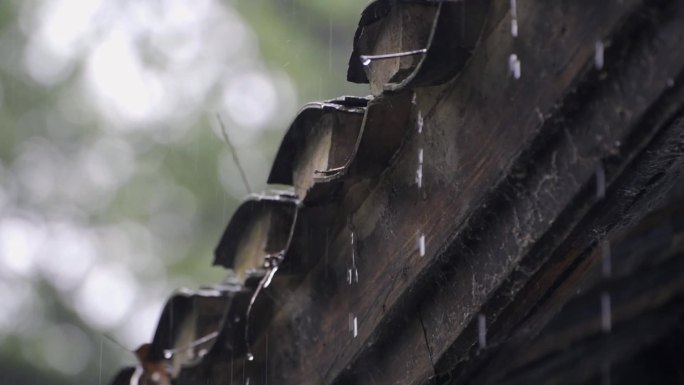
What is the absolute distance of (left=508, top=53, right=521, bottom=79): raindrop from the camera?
1462 millimetres

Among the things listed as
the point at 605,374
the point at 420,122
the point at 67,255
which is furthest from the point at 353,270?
the point at 67,255

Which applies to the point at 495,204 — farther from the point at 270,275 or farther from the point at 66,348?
the point at 66,348

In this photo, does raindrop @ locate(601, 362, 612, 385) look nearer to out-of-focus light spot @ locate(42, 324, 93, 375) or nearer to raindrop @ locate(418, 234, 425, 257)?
raindrop @ locate(418, 234, 425, 257)

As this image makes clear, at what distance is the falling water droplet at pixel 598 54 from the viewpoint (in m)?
1.30

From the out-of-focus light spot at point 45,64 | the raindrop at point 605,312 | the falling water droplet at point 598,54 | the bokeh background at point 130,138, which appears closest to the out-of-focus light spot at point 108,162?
the bokeh background at point 130,138

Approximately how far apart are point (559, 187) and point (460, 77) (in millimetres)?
290

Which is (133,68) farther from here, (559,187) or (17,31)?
(559,187)

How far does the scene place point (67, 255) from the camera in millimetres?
10398

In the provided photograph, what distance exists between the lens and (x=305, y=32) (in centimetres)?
1018

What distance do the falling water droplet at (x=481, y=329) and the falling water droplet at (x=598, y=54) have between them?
1.90ft

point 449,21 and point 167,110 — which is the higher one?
point 449,21

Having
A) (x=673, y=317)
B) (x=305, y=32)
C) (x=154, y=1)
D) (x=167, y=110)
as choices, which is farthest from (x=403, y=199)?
(x=154, y=1)

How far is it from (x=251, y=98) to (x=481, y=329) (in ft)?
31.2

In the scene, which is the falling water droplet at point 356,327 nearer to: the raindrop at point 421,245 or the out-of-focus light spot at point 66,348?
the raindrop at point 421,245
